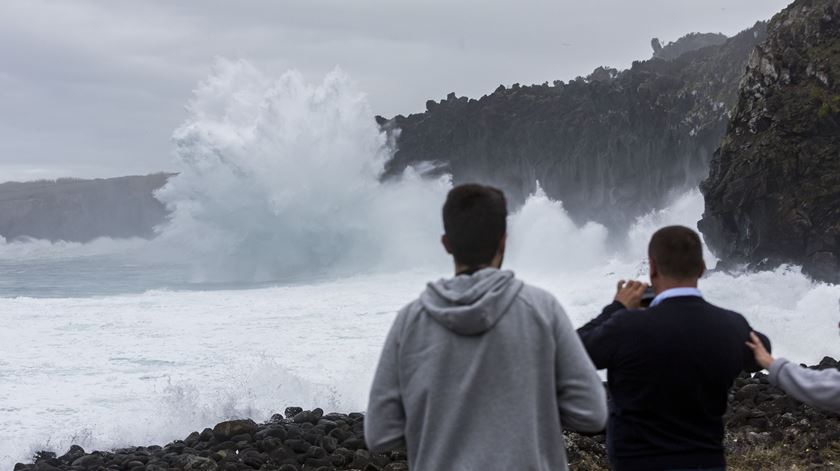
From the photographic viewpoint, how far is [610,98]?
1982 inches

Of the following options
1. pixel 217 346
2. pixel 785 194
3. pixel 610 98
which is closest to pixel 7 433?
pixel 217 346

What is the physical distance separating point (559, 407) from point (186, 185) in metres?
38.9

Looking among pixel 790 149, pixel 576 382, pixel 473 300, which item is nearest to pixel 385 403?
pixel 473 300

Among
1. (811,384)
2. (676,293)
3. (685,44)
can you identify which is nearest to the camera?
(811,384)

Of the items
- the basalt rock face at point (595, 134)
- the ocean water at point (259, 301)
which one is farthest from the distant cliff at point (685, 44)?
the ocean water at point (259, 301)

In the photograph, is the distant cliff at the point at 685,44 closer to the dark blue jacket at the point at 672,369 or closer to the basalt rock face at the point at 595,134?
the basalt rock face at the point at 595,134

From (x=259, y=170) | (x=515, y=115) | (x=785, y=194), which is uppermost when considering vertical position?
(x=515, y=115)

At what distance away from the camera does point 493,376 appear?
2311 millimetres

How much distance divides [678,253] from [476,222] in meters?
0.82

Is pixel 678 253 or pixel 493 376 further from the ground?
pixel 678 253

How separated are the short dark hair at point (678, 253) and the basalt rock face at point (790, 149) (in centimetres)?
2175

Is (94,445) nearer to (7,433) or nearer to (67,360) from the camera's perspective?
(7,433)

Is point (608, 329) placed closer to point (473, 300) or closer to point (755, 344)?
point (755, 344)

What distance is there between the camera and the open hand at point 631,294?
2871 millimetres
